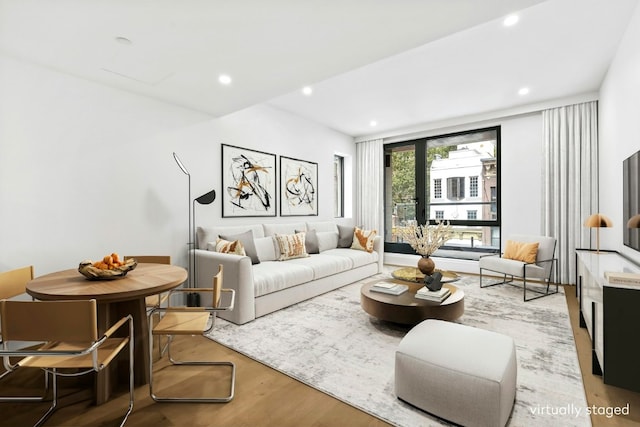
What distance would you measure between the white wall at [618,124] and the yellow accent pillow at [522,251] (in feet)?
2.43

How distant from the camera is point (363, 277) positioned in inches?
191

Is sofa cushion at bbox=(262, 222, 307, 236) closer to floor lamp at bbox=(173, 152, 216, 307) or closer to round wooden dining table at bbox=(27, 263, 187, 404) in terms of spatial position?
floor lamp at bbox=(173, 152, 216, 307)

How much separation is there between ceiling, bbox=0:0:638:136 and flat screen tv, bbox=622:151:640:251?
1.21 m

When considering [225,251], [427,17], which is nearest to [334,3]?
[427,17]

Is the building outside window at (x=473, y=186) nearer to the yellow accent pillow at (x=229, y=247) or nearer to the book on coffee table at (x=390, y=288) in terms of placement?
the book on coffee table at (x=390, y=288)

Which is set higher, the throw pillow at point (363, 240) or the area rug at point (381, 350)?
the throw pillow at point (363, 240)

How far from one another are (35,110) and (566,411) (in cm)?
437

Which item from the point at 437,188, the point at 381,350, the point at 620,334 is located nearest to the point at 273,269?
the point at 381,350

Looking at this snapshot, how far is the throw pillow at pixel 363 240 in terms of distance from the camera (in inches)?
201

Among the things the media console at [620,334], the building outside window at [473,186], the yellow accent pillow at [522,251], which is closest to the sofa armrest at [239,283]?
the media console at [620,334]

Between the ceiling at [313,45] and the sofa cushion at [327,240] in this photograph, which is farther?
the sofa cushion at [327,240]

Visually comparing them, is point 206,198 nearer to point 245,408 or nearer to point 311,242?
point 311,242

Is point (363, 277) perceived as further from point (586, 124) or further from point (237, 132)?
point (586, 124)

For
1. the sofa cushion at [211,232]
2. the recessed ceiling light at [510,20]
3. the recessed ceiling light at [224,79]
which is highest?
the recessed ceiling light at [510,20]
